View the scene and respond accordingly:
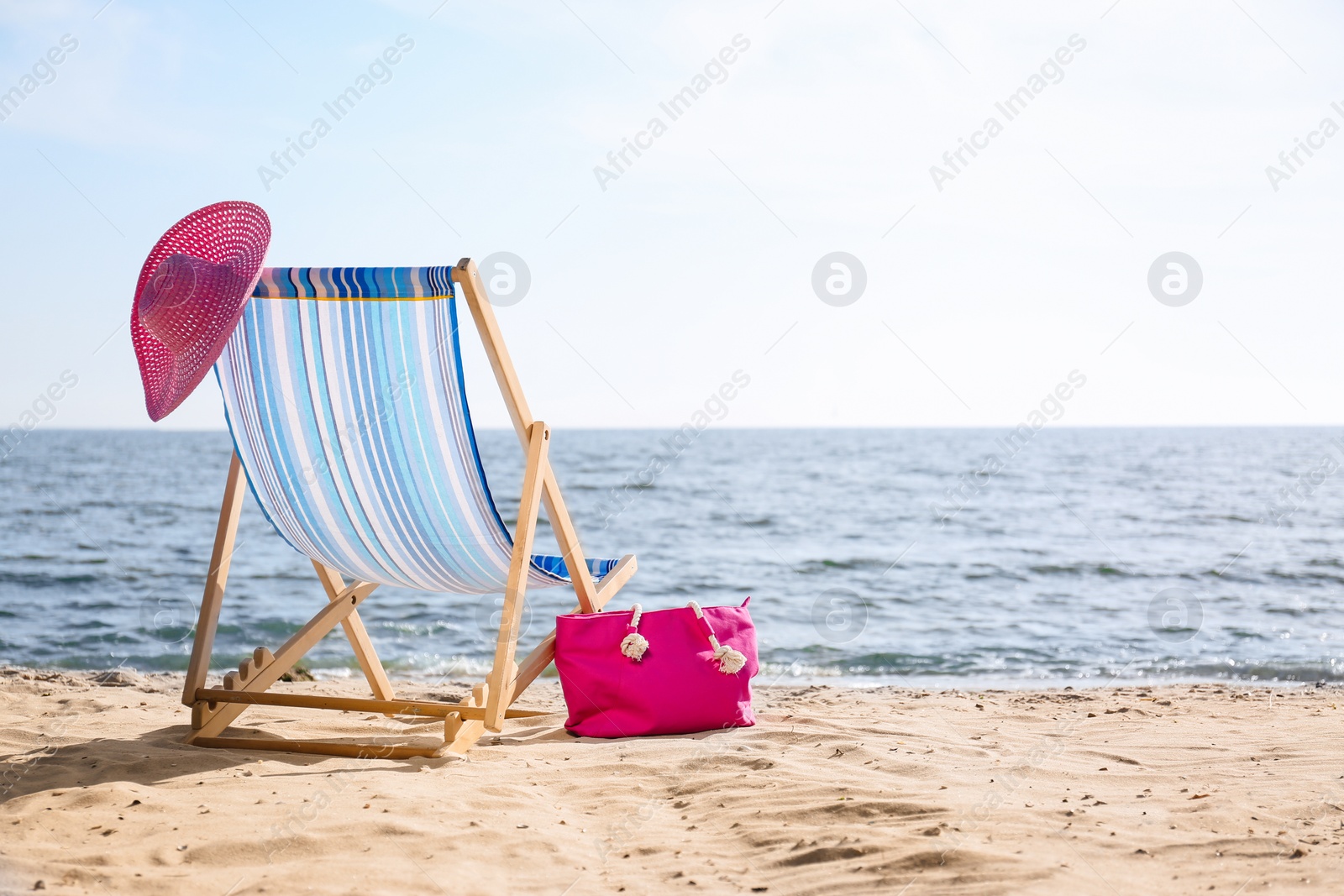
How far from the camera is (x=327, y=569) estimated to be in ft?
11.9

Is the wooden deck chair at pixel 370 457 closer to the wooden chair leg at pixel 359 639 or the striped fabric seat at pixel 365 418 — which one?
the striped fabric seat at pixel 365 418

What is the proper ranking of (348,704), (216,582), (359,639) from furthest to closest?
(359,639) → (216,582) → (348,704)

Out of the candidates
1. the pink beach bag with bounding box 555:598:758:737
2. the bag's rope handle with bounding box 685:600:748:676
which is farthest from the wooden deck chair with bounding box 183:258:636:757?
the bag's rope handle with bounding box 685:600:748:676

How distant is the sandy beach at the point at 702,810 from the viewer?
1.96m

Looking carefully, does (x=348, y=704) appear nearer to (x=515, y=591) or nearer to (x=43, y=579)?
(x=515, y=591)

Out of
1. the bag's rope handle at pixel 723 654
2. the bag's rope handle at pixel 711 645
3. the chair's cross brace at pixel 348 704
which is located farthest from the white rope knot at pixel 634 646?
the chair's cross brace at pixel 348 704

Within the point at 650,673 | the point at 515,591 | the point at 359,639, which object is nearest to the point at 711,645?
the point at 650,673

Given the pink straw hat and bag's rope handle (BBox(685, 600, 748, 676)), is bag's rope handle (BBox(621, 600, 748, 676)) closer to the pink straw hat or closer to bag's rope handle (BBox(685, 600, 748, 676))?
bag's rope handle (BBox(685, 600, 748, 676))

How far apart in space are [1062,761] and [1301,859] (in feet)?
3.03

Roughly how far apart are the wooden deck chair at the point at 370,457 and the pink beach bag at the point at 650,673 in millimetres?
335

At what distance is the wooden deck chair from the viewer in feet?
9.52

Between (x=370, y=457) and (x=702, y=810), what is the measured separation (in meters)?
1.44

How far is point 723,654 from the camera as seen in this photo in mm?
3338

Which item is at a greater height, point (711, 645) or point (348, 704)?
point (711, 645)
